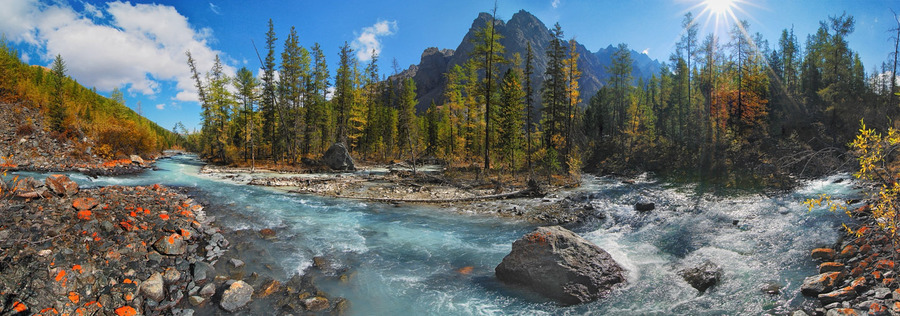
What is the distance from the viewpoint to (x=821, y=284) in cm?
634

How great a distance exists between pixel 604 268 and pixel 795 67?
7704cm

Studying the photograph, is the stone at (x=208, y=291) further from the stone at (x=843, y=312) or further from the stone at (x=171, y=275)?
the stone at (x=843, y=312)

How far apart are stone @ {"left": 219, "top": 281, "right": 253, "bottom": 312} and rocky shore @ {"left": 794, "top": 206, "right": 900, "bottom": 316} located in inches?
407

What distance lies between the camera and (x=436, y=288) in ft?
25.5

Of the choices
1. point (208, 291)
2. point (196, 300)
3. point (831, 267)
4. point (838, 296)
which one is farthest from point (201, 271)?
point (831, 267)

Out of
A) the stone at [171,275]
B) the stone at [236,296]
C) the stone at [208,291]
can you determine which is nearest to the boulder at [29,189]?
the stone at [171,275]

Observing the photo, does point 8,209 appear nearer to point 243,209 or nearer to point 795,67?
point 243,209

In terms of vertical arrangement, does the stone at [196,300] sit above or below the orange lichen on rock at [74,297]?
below

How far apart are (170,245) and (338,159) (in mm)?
26820

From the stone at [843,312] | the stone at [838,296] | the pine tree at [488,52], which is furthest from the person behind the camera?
the pine tree at [488,52]

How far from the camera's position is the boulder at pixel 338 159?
1347 inches

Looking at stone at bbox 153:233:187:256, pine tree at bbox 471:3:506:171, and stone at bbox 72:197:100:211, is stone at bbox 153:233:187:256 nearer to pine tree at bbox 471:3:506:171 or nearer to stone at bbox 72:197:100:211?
stone at bbox 72:197:100:211

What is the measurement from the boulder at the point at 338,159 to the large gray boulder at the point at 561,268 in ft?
94.9

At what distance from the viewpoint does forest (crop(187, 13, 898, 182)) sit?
2780cm
